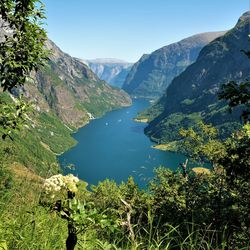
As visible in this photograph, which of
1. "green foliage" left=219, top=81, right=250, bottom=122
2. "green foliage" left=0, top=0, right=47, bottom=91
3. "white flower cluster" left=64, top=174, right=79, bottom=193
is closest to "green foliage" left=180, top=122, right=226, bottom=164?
"green foliage" left=219, top=81, right=250, bottom=122

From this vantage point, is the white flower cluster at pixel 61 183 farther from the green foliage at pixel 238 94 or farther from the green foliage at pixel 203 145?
the green foliage at pixel 203 145

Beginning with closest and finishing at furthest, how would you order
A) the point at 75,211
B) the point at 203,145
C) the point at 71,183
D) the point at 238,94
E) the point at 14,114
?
1. the point at 75,211
2. the point at 71,183
3. the point at 14,114
4. the point at 238,94
5. the point at 203,145

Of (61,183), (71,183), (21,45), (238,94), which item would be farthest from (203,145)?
(71,183)

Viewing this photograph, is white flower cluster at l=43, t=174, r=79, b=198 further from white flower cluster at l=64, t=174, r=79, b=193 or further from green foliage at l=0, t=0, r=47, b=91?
green foliage at l=0, t=0, r=47, b=91

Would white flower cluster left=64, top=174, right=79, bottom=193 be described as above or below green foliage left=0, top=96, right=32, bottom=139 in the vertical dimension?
below

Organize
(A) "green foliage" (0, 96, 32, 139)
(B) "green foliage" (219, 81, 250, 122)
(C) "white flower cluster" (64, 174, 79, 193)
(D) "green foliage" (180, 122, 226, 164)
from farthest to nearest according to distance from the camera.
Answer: (D) "green foliage" (180, 122, 226, 164) < (B) "green foliage" (219, 81, 250, 122) < (A) "green foliage" (0, 96, 32, 139) < (C) "white flower cluster" (64, 174, 79, 193)

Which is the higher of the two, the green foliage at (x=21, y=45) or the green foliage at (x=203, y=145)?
the green foliage at (x=21, y=45)

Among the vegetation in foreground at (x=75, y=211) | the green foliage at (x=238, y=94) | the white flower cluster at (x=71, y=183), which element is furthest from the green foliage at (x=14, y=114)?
the green foliage at (x=238, y=94)

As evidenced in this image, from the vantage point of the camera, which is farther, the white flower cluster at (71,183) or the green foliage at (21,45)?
the green foliage at (21,45)

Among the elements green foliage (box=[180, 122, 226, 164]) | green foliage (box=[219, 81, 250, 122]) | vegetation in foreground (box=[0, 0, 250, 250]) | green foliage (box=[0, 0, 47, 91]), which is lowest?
green foliage (box=[180, 122, 226, 164])

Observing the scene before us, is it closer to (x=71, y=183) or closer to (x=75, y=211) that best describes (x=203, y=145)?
(x=71, y=183)
